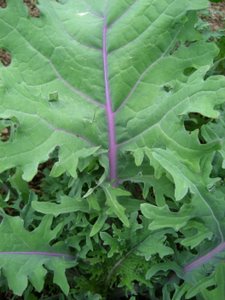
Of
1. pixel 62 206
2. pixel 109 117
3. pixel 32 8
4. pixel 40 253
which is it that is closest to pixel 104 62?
pixel 109 117

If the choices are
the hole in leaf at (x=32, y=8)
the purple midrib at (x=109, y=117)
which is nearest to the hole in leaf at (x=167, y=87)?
the purple midrib at (x=109, y=117)

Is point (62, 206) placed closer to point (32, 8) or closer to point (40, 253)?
point (40, 253)

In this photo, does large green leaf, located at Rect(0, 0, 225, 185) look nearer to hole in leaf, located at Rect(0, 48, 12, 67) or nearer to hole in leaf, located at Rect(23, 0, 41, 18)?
hole in leaf, located at Rect(0, 48, 12, 67)

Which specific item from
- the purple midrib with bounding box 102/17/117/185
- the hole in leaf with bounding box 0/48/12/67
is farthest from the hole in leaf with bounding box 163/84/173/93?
the hole in leaf with bounding box 0/48/12/67

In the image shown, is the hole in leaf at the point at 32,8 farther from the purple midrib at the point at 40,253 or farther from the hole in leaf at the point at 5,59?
the purple midrib at the point at 40,253

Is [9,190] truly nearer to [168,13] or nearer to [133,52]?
[133,52]
